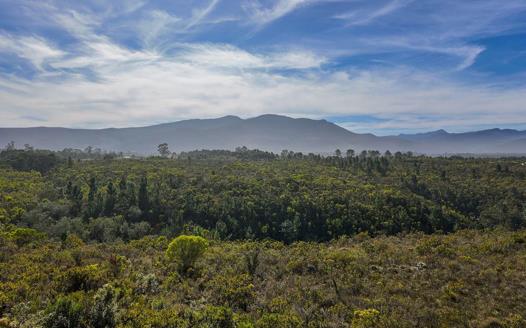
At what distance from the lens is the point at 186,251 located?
16500 mm

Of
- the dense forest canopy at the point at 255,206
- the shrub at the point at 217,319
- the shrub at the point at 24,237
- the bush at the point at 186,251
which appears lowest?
the dense forest canopy at the point at 255,206

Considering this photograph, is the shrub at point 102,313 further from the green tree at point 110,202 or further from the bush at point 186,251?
the green tree at point 110,202

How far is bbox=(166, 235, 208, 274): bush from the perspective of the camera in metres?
16.5

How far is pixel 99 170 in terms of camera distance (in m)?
73.6

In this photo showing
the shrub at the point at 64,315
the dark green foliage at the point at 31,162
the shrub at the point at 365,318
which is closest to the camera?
the shrub at the point at 64,315

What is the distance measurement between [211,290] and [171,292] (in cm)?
158

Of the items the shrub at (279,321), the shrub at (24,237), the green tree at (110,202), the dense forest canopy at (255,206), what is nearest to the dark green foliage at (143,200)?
the dense forest canopy at (255,206)

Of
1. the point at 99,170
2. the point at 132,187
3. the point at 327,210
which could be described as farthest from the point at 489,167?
the point at 99,170

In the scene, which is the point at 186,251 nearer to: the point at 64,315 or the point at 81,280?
the point at 81,280

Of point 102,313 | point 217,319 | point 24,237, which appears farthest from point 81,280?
point 24,237

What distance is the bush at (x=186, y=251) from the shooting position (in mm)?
16469

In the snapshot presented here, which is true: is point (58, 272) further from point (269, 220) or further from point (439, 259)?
point (269, 220)

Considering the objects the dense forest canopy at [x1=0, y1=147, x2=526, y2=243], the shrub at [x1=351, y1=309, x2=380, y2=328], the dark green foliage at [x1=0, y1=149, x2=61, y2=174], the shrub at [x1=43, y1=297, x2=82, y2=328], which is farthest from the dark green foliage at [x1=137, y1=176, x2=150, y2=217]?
the dark green foliage at [x1=0, y1=149, x2=61, y2=174]

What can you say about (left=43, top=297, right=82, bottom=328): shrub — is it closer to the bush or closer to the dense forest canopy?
the bush
